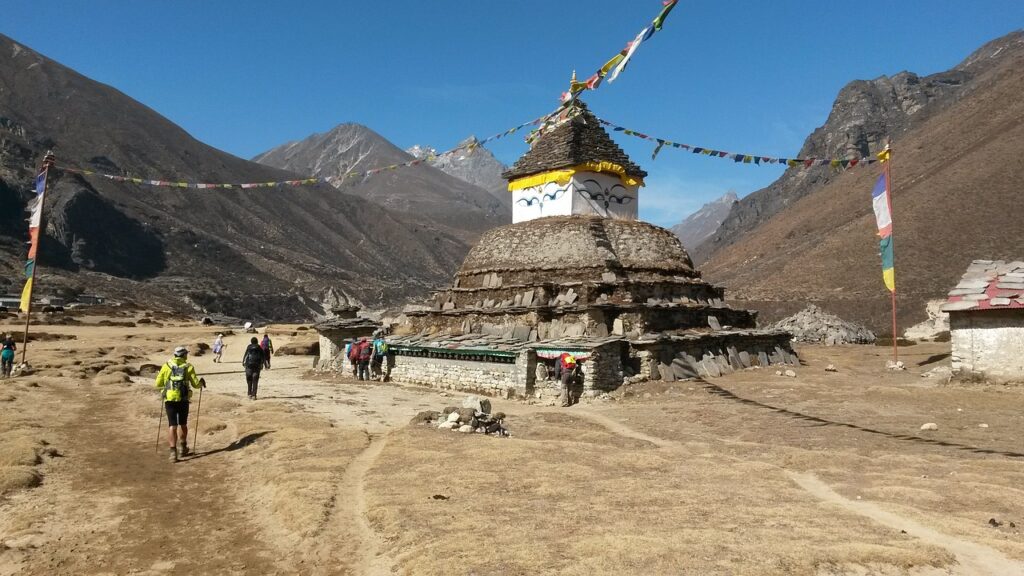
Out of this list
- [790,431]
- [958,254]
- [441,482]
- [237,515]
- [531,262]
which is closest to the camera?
[237,515]

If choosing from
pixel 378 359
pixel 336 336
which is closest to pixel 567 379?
pixel 378 359

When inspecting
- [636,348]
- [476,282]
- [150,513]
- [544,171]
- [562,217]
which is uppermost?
[544,171]

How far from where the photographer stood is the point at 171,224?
85.2m

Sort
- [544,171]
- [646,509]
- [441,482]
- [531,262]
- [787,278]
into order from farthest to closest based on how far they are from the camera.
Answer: [787,278], [544,171], [531,262], [441,482], [646,509]

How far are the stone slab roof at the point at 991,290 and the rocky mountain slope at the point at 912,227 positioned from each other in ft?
93.1

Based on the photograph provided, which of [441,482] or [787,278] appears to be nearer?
[441,482]

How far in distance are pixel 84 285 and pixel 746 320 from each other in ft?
198

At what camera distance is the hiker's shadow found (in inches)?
375

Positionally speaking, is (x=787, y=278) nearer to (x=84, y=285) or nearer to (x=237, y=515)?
(x=237, y=515)

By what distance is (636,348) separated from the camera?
15.8 metres

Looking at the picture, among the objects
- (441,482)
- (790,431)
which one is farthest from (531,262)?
(441,482)

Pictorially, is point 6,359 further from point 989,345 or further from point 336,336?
point 989,345

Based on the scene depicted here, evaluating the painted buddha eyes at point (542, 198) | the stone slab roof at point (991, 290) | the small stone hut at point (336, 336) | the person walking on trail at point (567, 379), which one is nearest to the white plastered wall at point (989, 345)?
the stone slab roof at point (991, 290)

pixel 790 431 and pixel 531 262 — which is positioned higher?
pixel 531 262
